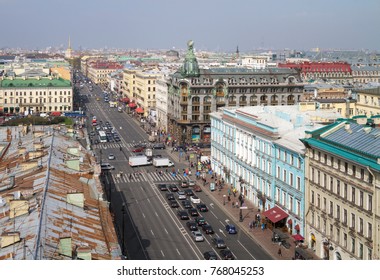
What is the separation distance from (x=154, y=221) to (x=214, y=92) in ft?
→ 144

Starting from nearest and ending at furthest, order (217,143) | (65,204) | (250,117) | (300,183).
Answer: (65,204)
(300,183)
(250,117)
(217,143)

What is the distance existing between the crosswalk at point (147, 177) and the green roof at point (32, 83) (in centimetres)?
5635

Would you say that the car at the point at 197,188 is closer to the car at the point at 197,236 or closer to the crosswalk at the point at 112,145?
the car at the point at 197,236

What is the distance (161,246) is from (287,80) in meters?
55.5

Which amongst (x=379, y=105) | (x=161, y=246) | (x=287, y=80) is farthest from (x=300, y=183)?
(x=287, y=80)

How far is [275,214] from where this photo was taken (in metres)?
43.2

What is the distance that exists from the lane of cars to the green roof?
62557 mm

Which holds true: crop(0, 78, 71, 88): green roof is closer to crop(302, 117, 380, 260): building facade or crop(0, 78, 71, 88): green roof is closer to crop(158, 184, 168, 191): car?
crop(158, 184, 168, 191): car

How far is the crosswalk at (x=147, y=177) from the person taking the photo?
60.4 meters

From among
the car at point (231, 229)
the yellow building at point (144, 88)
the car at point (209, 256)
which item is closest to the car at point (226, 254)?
the car at point (209, 256)

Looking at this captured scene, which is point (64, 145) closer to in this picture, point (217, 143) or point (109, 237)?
point (109, 237)

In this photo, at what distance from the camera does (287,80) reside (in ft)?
292

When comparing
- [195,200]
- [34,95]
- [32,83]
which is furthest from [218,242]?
[32,83]

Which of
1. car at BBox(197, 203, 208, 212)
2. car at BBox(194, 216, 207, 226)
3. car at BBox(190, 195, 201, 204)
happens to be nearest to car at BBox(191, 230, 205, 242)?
car at BBox(194, 216, 207, 226)
